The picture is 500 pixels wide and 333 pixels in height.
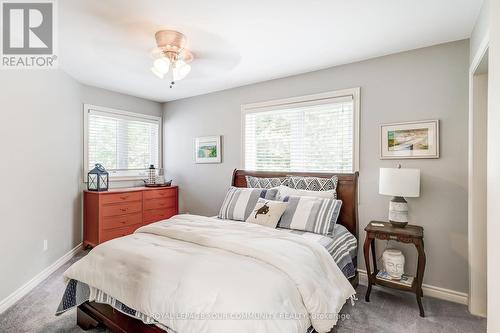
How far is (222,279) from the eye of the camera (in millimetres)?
1556

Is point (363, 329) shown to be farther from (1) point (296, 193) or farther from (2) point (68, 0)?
(2) point (68, 0)

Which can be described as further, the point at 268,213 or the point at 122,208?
the point at 122,208

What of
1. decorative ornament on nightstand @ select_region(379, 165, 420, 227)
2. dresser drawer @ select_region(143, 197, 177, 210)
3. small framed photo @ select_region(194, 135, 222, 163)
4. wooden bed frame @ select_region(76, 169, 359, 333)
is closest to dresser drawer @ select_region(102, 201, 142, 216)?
dresser drawer @ select_region(143, 197, 177, 210)

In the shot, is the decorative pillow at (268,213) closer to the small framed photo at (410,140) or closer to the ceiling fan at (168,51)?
the small framed photo at (410,140)

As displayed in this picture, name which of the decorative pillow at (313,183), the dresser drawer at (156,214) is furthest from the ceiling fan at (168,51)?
the dresser drawer at (156,214)

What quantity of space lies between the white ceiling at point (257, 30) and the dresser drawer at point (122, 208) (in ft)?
6.11

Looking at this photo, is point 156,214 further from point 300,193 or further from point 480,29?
point 480,29

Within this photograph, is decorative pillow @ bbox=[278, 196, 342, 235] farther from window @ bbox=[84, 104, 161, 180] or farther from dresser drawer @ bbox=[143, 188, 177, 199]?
window @ bbox=[84, 104, 161, 180]

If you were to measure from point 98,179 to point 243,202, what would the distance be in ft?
7.38

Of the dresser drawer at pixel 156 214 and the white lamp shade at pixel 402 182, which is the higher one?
the white lamp shade at pixel 402 182

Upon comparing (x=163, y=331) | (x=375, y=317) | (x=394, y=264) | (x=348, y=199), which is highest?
(x=348, y=199)

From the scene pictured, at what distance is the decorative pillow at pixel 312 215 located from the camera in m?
2.67

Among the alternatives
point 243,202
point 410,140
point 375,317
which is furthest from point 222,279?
point 410,140

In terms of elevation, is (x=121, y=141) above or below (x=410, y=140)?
above
